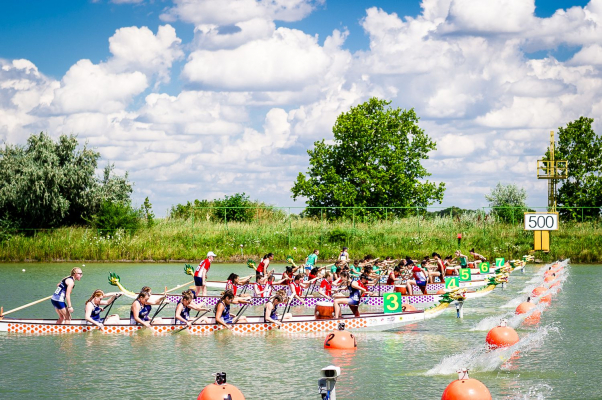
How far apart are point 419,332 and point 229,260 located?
84.6 feet

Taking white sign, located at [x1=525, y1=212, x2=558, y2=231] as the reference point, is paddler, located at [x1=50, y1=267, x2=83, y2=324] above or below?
below

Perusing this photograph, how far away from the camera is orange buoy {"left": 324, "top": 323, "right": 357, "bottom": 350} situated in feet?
57.4

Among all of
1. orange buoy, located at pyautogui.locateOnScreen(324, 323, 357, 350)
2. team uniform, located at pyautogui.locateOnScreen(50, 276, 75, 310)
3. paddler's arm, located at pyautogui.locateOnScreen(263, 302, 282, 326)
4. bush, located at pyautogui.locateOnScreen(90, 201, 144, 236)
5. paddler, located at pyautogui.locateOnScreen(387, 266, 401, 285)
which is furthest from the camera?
bush, located at pyautogui.locateOnScreen(90, 201, 144, 236)

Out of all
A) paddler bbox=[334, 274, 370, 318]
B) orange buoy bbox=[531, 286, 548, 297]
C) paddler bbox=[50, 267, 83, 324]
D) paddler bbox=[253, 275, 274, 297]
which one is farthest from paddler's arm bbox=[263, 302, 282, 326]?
orange buoy bbox=[531, 286, 548, 297]

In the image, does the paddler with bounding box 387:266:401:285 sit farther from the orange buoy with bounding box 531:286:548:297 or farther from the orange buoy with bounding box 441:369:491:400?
the orange buoy with bounding box 441:369:491:400

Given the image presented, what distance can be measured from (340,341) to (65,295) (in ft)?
24.2

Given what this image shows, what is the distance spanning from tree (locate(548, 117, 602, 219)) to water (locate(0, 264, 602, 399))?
125 feet

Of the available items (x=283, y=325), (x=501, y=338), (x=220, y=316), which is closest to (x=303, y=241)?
(x=283, y=325)

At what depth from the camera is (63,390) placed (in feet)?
46.9

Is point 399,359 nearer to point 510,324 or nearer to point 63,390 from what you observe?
point 510,324

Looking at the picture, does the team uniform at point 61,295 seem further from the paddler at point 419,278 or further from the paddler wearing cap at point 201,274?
the paddler at point 419,278

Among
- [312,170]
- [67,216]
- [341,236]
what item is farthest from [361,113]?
[67,216]

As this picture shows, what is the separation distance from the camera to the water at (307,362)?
14086 mm

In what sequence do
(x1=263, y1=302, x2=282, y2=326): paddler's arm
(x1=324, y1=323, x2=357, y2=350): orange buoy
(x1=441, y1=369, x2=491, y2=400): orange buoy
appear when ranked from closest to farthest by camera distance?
(x1=441, y1=369, x2=491, y2=400): orange buoy < (x1=324, y1=323, x2=357, y2=350): orange buoy < (x1=263, y1=302, x2=282, y2=326): paddler's arm
